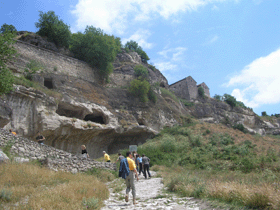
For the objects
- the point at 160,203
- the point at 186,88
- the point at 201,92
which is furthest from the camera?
the point at 201,92

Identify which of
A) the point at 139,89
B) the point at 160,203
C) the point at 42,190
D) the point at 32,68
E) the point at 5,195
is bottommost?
the point at 160,203

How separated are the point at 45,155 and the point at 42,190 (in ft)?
14.1

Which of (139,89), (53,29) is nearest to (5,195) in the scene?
(139,89)

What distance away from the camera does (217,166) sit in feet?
46.1

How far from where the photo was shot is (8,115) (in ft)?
39.1

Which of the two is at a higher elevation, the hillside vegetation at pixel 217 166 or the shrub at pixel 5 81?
the shrub at pixel 5 81

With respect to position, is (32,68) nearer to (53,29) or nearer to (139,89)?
(53,29)

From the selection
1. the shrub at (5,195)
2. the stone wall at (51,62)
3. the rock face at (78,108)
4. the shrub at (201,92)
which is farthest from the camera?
the shrub at (201,92)

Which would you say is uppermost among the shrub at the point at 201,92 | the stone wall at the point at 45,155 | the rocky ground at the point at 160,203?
the shrub at the point at 201,92

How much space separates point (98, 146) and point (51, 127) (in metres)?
6.80

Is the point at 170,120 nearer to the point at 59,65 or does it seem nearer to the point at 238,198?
the point at 59,65

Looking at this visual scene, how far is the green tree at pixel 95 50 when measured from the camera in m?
21.9

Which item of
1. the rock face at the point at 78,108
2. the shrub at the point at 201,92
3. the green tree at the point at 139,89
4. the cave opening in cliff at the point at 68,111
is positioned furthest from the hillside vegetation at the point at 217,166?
the shrub at the point at 201,92

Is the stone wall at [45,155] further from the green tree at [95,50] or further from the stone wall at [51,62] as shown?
the green tree at [95,50]
